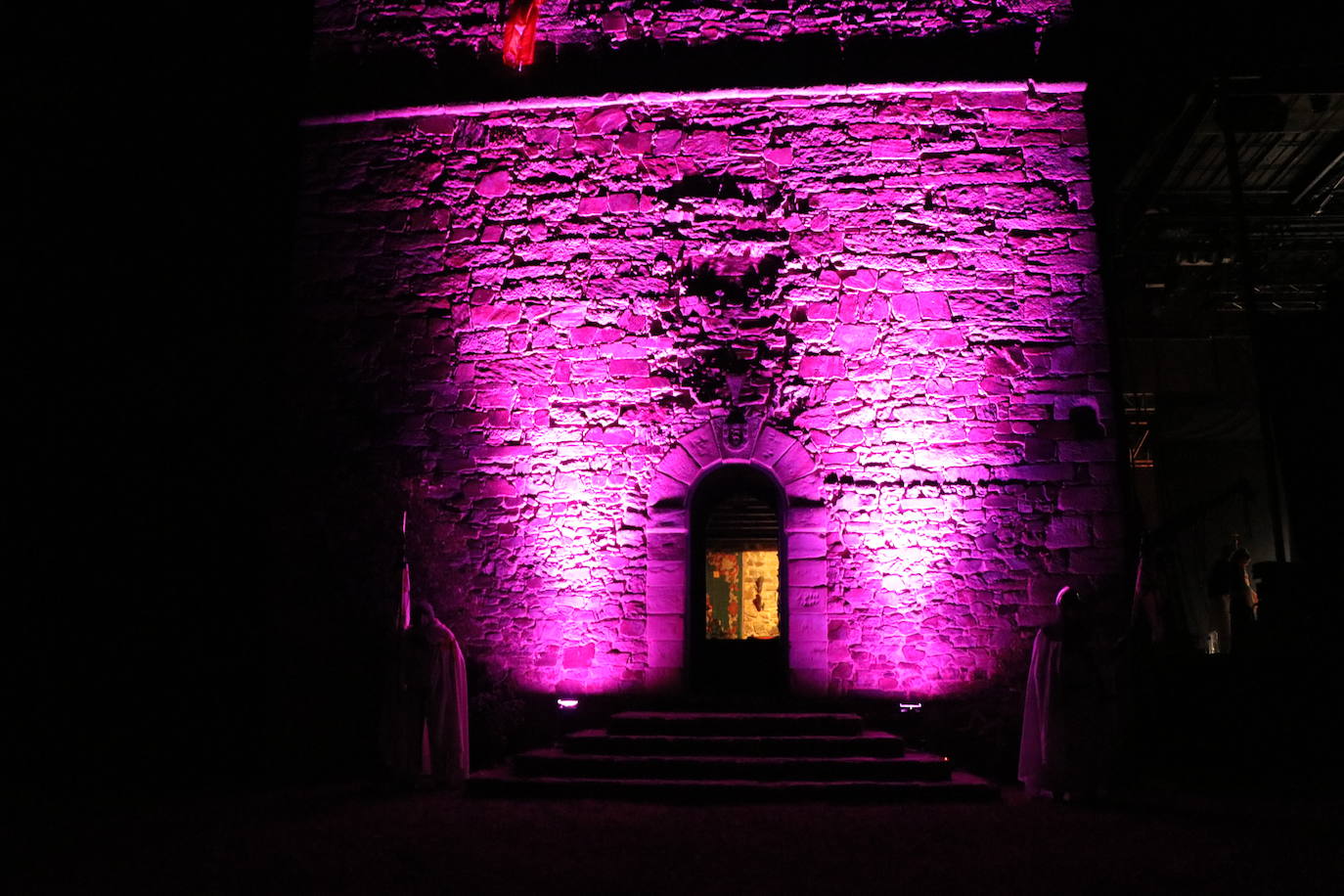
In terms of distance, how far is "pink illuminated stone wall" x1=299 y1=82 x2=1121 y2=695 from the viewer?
6.77 m

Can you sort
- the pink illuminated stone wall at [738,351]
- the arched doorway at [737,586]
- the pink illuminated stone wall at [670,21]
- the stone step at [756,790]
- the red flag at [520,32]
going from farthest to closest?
the pink illuminated stone wall at [670,21]
the red flag at [520,32]
the arched doorway at [737,586]
the pink illuminated stone wall at [738,351]
the stone step at [756,790]

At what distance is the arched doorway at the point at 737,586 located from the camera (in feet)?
23.2

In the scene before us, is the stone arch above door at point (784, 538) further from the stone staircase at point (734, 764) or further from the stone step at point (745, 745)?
the stone step at point (745, 745)

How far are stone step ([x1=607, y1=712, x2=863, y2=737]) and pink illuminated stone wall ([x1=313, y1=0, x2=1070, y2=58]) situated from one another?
579 cm

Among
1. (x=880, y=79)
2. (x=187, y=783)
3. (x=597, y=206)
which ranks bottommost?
(x=187, y=783)

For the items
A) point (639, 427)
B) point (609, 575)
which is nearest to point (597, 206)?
point (639, 427)

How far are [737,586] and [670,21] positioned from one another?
685cm

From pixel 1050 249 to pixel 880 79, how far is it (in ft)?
6.81

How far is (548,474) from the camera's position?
712 centimetres

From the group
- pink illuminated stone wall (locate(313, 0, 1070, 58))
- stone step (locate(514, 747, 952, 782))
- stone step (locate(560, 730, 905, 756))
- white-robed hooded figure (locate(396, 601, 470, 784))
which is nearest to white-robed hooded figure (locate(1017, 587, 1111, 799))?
stone step (locate(514, 747, 952, 782))

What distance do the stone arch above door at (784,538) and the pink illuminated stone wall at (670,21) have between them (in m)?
3.67

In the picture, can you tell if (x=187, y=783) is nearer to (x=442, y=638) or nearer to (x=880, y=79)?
(x=442, y=638)

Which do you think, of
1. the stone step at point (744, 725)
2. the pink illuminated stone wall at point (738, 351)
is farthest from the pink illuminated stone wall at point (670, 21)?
the stone step at point (744, 725)

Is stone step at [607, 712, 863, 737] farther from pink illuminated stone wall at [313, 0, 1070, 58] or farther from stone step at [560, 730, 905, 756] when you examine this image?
pink illuminated stone wall at [313, 0, 1070, 58]
